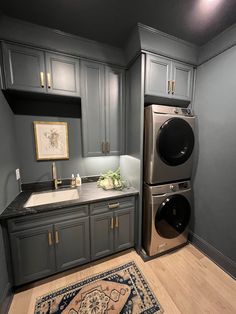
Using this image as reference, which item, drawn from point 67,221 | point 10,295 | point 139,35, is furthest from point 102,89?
point 10,295

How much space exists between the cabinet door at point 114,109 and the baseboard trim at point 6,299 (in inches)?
66.4

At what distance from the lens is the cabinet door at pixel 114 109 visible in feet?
6.05

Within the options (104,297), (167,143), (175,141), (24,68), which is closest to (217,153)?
(175,141)

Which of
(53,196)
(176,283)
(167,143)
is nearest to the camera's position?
(176,283)

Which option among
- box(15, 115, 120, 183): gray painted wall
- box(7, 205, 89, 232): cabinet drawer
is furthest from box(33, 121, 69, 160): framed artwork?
box(7, 205, 89, 232): cabinet drawer

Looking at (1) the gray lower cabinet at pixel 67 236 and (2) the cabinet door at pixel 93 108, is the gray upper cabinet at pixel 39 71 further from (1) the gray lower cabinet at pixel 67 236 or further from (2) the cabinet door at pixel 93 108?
(1) the gray lower cabinet at pixel 67 236

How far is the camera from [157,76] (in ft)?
5.45

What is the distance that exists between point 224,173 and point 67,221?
6.08 feet

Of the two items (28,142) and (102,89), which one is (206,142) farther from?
(28,142)

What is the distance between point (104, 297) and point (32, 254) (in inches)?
32.6

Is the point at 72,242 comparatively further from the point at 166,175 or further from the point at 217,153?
the point at 217,153

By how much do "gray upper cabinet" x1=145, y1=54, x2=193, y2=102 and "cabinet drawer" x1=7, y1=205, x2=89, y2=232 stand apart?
1538 millimetres

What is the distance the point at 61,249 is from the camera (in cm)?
154

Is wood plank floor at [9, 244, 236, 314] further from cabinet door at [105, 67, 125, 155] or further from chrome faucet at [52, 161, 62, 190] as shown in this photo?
cabinet door at [105, 67, 125, 155]
